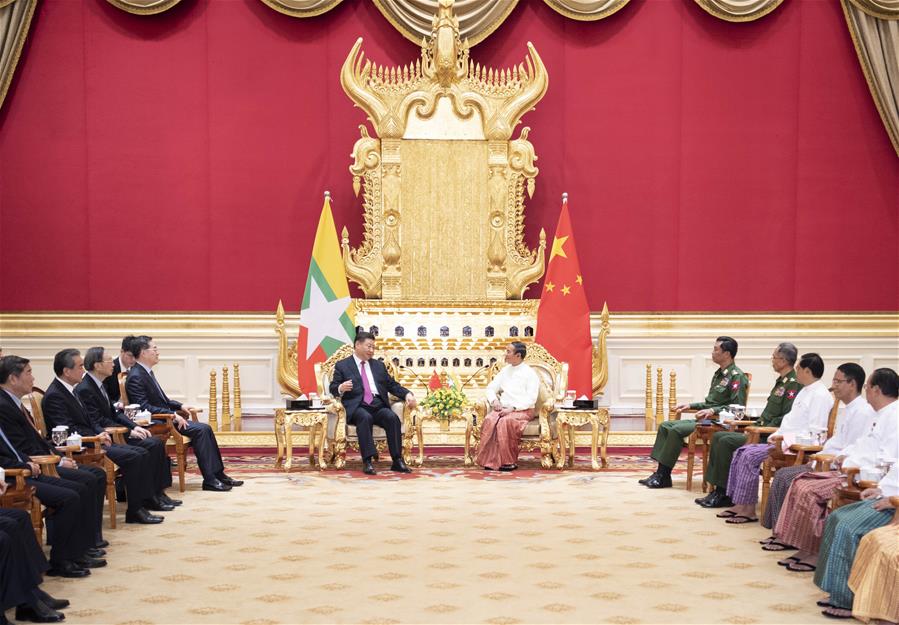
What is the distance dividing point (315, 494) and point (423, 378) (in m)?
2.62

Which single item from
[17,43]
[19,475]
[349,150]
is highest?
[17,43]

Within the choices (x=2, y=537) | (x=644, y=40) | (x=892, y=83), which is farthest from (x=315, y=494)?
(x=892, y=83)

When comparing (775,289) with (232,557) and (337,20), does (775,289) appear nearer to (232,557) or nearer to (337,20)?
(337,20)

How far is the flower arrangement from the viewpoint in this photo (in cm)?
945


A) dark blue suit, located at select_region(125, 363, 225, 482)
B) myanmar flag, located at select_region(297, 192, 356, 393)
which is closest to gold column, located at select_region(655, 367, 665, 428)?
myanmar flag, located at select_region(297, 192, 356, 393)

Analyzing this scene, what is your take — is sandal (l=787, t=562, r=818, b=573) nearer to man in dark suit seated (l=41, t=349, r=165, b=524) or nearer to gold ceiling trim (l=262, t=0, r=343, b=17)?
man in dark suit seated (l=41, t=349, r=165, b=524)

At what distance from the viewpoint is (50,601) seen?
4797 millimetres

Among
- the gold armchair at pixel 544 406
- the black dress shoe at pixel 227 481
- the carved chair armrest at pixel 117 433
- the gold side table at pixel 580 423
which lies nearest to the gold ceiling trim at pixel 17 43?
the black dress shoe at pixel 227 481

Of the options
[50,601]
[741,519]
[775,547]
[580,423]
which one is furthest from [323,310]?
[50,601]

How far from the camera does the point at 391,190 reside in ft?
34.8

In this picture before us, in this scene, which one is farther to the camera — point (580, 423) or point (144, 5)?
point (144, 5)

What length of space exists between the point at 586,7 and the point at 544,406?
4660 mm

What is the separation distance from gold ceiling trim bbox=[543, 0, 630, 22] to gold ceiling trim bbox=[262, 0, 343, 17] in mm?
2327

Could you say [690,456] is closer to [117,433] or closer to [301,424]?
[301,424]
